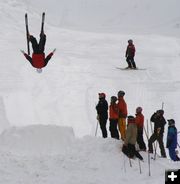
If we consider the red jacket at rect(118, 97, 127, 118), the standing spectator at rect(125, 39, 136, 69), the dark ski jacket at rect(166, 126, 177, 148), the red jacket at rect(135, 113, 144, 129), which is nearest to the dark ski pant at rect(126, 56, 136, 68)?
the standing spectator at rect(125, 39, 136, 69)

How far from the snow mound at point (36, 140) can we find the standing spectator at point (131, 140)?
1679 millimetres

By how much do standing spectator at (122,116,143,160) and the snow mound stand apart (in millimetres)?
1679

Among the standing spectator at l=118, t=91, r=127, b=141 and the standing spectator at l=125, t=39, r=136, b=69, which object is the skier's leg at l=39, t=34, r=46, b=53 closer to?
the standing spectator at l=118, t=91, r=127, b=141

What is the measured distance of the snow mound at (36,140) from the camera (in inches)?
469

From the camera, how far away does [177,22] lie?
47625 mm

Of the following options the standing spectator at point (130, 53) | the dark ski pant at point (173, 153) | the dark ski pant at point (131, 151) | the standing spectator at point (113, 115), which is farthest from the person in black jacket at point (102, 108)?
the standing spectator at point (130, 53)

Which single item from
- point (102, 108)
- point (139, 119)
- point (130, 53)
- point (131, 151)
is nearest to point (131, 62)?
point (130, 53)

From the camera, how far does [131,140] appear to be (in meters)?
11.0

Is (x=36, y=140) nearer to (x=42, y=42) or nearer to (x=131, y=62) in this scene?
(x=42, y=42)

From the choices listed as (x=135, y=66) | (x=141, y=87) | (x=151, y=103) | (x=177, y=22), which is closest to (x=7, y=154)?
(x=151, y=103)

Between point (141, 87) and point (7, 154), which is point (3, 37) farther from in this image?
point (7, 154)

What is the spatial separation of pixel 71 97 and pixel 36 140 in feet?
22.4

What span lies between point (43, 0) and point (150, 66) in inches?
1403

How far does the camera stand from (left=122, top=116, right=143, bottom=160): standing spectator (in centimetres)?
1089
